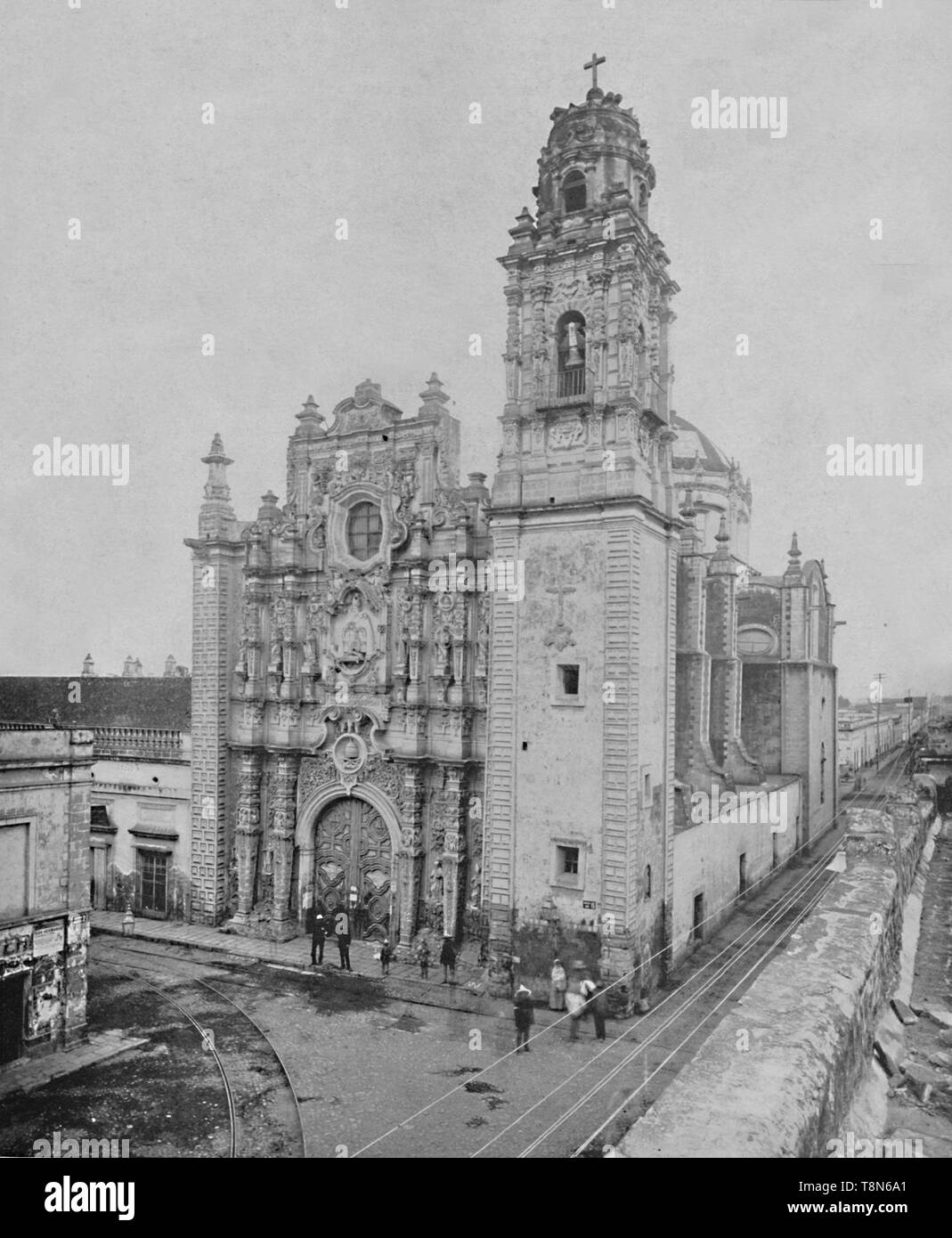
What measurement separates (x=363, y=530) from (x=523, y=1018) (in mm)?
13271

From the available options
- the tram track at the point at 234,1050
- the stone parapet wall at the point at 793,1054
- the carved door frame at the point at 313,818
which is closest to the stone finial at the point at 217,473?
the carved door frame at the point at 313,818

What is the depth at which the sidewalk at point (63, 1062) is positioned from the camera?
14.8m

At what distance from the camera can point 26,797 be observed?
632 inches

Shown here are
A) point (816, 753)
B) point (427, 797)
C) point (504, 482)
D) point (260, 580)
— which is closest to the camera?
point (504, 482)

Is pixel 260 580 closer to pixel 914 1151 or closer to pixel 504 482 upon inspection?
pixel 504 482

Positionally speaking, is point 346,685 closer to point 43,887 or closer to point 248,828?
point 248,828

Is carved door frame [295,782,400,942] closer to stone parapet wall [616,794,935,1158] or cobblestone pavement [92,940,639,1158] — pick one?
cobblestone pavement [92,940,639,1158]

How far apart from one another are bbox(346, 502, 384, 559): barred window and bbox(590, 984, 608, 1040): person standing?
12.5 meters

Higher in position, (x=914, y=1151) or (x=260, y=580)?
(x=260, y=580)

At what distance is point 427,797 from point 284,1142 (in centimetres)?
1011

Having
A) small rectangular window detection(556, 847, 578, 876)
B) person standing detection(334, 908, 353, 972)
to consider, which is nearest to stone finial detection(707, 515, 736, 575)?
small rectangular window detection(556, 847, 578, 876)
